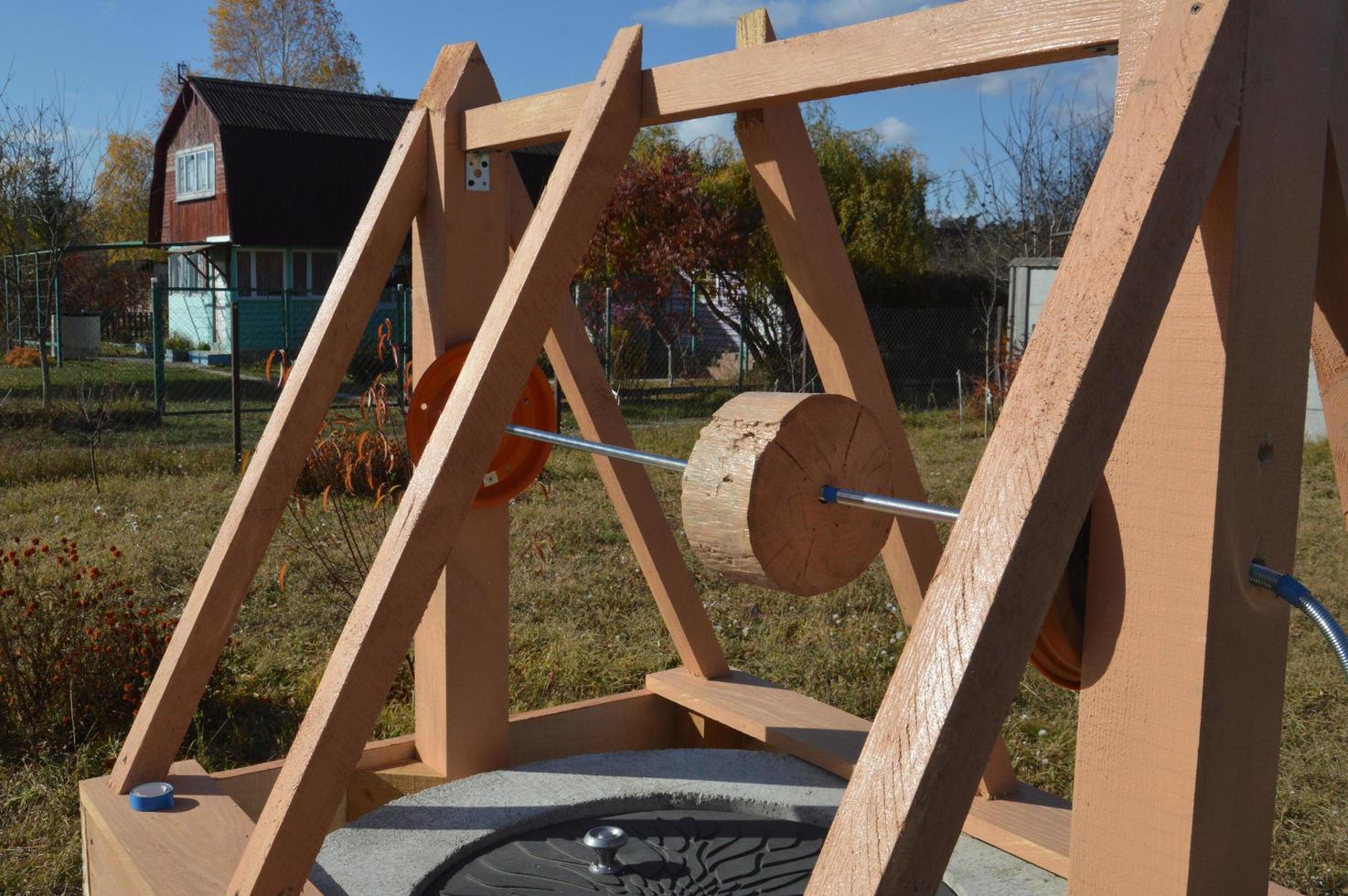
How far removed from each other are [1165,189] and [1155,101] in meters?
0.11

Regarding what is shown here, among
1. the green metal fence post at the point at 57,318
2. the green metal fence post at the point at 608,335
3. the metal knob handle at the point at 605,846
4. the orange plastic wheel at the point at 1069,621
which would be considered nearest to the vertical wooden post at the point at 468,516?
the metal knob handle at the point at 605,846

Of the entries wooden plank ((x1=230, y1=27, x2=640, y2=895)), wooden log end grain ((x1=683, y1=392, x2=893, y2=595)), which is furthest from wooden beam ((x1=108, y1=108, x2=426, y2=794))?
wooden log end grain ((x1=683, y1=392, x2=893, y2=595))

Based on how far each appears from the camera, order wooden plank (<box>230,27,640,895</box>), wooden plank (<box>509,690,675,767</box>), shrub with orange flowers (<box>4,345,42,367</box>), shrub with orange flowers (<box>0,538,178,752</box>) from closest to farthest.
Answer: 1. wooden plank (<box>230,27,640,895</box>)
2. wooden plank (<box>509,690,675,767</box>)
3. shrub with orange flowers (<box>0,538,178,752</box>)
4. shrub with orange flowers (<box>4,345,42,367</box>)

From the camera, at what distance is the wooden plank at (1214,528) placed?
3.88 feet

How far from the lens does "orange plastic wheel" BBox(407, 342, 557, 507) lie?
8.81ft

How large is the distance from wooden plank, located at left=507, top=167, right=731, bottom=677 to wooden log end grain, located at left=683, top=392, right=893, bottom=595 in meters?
1.00

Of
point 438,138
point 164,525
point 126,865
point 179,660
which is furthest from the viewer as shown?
point 164,525

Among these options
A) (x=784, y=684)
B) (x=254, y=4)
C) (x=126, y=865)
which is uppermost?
(x=254, y=4)

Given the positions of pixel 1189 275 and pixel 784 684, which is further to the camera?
pixel 784 684

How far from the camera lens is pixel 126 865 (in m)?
2.14

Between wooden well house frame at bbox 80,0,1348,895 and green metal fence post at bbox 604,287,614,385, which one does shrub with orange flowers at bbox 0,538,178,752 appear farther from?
green metal fence post at bbox 604,287,614,385

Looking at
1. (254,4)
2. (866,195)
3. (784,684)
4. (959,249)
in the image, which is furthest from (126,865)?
(254,4)

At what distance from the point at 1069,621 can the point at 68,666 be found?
3.36 m

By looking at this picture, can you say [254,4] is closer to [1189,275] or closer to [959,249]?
[959,249]
